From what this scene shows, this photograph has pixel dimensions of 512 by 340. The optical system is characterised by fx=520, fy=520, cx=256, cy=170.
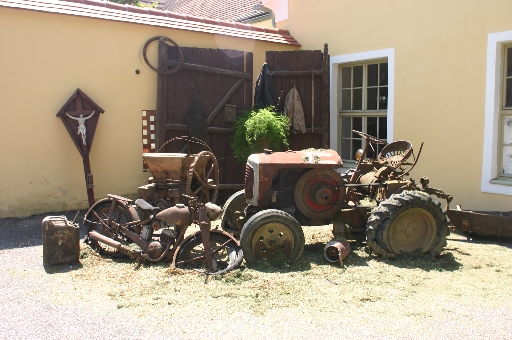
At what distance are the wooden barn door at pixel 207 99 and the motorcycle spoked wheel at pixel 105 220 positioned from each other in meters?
2.08

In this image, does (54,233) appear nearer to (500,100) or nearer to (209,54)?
(209,54)

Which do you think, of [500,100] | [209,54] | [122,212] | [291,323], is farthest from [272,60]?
[291,323]

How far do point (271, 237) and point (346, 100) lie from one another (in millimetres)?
4615

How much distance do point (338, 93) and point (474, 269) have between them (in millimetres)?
4645

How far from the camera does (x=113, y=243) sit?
5.02 m

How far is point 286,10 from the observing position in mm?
9492

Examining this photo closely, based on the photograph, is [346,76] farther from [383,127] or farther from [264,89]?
[264,89]

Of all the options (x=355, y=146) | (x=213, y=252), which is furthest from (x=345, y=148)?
(x=213, y=252)

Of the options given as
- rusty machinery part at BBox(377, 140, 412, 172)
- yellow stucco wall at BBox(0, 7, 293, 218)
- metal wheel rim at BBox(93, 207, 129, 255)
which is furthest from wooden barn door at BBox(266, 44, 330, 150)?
metal wheel rim at BBox(93, 207, 129, 255)

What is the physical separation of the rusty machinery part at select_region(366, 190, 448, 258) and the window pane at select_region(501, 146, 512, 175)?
2144mm

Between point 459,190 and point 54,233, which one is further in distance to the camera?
point 459,190

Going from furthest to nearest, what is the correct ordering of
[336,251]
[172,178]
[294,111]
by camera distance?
[294,111] → [172,178] → [336,251]

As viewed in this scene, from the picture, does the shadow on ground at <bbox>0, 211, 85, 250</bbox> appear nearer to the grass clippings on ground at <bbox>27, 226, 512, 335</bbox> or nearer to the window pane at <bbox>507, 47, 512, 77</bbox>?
the grass clippings on ground at <bbox>27, 226, 512, 335</bbox>

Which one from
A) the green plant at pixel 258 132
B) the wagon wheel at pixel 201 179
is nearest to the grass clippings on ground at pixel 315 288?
the wagon wheel at pixel 201 179
